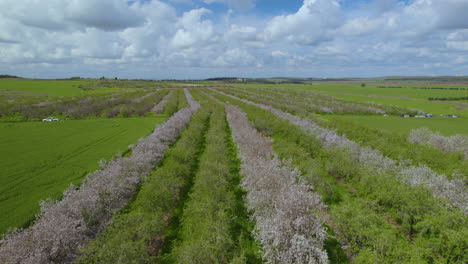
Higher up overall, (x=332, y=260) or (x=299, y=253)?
(x=299, y=253)

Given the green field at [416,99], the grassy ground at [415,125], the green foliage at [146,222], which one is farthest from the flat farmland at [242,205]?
the green field at [416,99]

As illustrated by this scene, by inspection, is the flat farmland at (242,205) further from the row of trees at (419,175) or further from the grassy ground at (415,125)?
Answer: the grassy ground at (415,125)

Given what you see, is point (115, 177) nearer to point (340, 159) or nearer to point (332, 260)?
point (332, 260)

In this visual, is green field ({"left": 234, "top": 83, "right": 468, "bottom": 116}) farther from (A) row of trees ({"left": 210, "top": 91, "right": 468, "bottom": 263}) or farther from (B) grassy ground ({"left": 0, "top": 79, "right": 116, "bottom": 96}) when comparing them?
(B) grassy ground ({"left": 0, "top": 79, "right": 116, "bottom": 96})

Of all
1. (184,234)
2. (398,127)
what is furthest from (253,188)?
(398,127)

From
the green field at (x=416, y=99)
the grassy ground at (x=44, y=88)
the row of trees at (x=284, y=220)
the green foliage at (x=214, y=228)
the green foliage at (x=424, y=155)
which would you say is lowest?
the green foliage at (x=214, y=228)

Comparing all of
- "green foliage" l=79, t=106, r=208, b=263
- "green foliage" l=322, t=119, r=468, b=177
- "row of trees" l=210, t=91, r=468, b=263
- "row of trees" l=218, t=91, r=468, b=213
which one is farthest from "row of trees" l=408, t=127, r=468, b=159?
"green foliage" l=79, t=106, r=208, b=263

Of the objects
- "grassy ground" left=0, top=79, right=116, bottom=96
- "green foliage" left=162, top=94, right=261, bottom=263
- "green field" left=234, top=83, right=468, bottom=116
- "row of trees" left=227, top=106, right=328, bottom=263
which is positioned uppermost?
"grassy ground" left=0, top=79, right=116, bottom=96

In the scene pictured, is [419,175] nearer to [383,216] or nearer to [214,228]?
[383,216]
